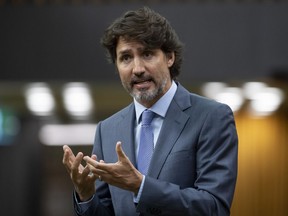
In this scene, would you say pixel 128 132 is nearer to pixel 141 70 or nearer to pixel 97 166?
pixel 141 70

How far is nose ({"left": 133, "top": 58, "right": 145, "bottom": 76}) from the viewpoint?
3.26 metres

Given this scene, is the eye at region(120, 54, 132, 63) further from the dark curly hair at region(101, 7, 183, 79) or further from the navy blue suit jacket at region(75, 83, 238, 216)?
the navy blue suit jacket at region(75, 83, 238, 216)

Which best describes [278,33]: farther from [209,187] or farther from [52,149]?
[209,187]

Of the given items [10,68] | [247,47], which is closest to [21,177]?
[10,68]

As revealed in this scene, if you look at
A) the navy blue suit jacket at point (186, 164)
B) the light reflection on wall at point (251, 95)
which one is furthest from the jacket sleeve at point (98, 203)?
the light reflection on wall at point (251, 95)

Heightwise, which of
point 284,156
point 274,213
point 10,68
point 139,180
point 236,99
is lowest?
point 274,213

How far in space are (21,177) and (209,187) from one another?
10886 mm

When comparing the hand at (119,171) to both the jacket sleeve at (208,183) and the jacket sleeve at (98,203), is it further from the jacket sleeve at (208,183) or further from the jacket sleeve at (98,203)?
the jacket sleeve at (98,203)

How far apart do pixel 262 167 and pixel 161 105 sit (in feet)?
29.4

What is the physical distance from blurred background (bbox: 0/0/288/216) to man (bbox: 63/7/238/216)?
20.8 feet

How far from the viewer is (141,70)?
3.26m

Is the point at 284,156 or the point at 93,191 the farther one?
the point at 284,156

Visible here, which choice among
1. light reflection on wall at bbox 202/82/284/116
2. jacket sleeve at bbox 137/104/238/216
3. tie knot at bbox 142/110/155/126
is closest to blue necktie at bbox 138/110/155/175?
tie knot at bbox 142/110/155/126

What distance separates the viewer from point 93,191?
3.30 metres
